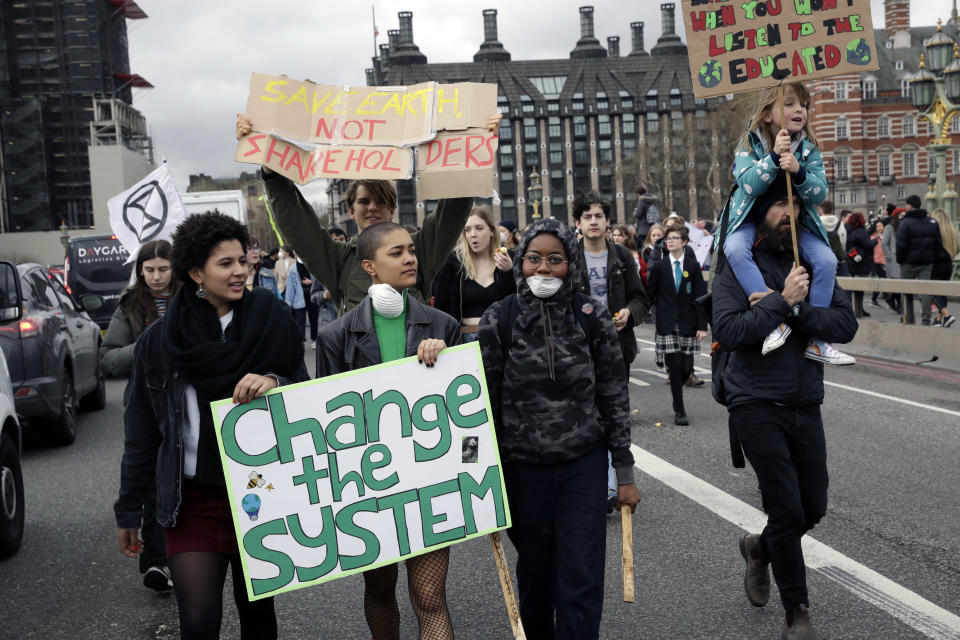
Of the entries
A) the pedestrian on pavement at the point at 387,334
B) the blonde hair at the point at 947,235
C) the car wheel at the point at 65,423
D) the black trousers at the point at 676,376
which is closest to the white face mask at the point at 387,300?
the pedestrian on pavement at the point at 387,334

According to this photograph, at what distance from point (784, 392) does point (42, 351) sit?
7.96 metres

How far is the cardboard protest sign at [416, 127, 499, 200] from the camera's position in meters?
4.64

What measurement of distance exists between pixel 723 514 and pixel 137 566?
11.6ft

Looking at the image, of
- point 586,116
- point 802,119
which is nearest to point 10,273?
point 802,119

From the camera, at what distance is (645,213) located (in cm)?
2117

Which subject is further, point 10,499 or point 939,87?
point 939,87

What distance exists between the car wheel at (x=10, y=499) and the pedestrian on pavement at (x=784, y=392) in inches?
179

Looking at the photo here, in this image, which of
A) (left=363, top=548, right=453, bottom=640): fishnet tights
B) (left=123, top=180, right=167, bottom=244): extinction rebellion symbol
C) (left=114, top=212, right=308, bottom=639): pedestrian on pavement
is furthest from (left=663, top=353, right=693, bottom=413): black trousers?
(left=114, top=212, right=308, bottom=639): pedestrian on pavement

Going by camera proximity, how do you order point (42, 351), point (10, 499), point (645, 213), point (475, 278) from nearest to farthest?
point (10, 499) < point (475, 278) < point (42, 351) < point (645, 213)

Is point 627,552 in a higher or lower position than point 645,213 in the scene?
lower

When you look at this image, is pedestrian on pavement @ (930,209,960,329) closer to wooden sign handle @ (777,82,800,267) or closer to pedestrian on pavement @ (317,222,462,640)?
wooden sign handle @ (777,82,800,267)

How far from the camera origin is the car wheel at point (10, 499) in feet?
20.7

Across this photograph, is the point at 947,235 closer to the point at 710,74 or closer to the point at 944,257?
the point at 944,257

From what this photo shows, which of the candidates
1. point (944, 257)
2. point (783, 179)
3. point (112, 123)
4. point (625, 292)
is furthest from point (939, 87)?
point (112, 123)
